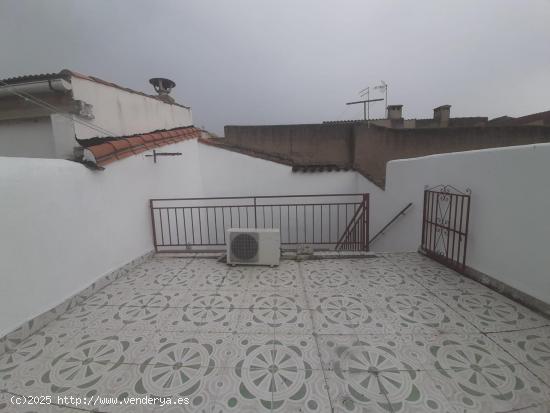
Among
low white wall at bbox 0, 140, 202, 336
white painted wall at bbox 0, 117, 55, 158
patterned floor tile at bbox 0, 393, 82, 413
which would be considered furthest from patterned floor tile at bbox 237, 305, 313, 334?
white painted wall at bbox 0, 117, 55, 158

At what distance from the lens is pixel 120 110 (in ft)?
14.9

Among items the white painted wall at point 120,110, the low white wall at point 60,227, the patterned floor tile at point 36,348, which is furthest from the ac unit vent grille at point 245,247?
the white painted wall at point 120,110

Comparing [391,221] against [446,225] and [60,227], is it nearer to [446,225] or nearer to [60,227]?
[446,225]

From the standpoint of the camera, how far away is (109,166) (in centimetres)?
315

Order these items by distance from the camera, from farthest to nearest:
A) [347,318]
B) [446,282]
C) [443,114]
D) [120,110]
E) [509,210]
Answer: [443,114]
[120,110]
[446,282]
[509,210]
[347,318]

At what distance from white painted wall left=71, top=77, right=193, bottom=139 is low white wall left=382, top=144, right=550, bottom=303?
18.5 ft

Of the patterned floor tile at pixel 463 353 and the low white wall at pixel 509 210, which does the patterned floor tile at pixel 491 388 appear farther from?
the low white wall at pixel 509 210

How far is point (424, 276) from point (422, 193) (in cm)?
147

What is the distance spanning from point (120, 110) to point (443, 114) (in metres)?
13.7

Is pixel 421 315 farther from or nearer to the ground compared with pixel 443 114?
nearer to the ground

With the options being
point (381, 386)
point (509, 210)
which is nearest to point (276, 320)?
point (381, 386)

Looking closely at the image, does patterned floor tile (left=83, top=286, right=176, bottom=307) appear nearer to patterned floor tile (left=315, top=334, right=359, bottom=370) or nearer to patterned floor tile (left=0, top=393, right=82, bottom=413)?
patterned floor tile (left=0, top=393, right=82, bottom=413)

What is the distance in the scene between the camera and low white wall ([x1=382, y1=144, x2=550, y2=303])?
211 centimetres

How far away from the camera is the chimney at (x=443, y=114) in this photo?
1130cm
